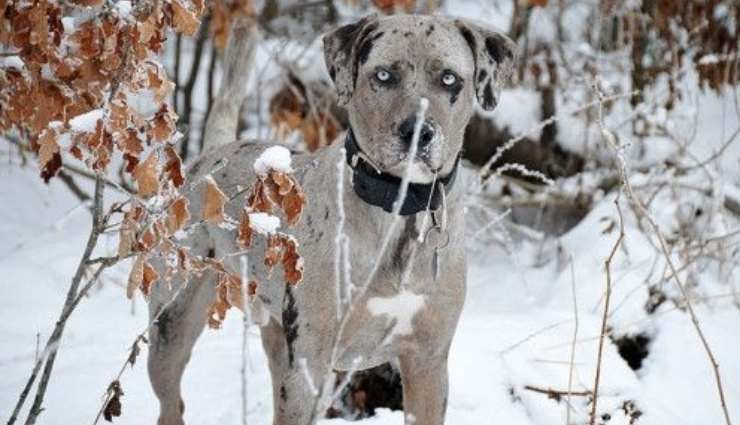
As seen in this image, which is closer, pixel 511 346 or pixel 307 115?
pixel 511 346

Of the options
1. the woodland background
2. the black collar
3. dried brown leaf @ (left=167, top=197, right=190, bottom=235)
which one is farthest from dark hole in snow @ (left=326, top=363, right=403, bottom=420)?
→ dried brown leaf @ (left=167, top=197, right=190, bottom=235)

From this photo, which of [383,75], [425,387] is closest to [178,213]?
[383,75]

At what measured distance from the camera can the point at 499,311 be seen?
19.5 feet

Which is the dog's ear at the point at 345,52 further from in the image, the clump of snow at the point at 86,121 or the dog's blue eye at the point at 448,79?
the clump of snow at the point at 86,121

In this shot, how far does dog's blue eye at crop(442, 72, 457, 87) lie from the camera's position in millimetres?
3189

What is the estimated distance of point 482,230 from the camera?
4.45 metres

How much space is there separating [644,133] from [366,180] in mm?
4369

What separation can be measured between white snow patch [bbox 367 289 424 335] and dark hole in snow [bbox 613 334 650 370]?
7.12 ft

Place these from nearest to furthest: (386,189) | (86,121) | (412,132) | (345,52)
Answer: (86,121) → (412,132) → (386,189) → (345,52)

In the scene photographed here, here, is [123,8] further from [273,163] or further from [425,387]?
[425,387]

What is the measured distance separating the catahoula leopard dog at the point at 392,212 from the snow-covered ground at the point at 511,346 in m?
0.53

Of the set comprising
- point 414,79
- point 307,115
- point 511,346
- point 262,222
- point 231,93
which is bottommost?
point 262,222

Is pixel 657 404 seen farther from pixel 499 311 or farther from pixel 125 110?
pixel 125 110

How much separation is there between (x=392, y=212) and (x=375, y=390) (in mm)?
1898
